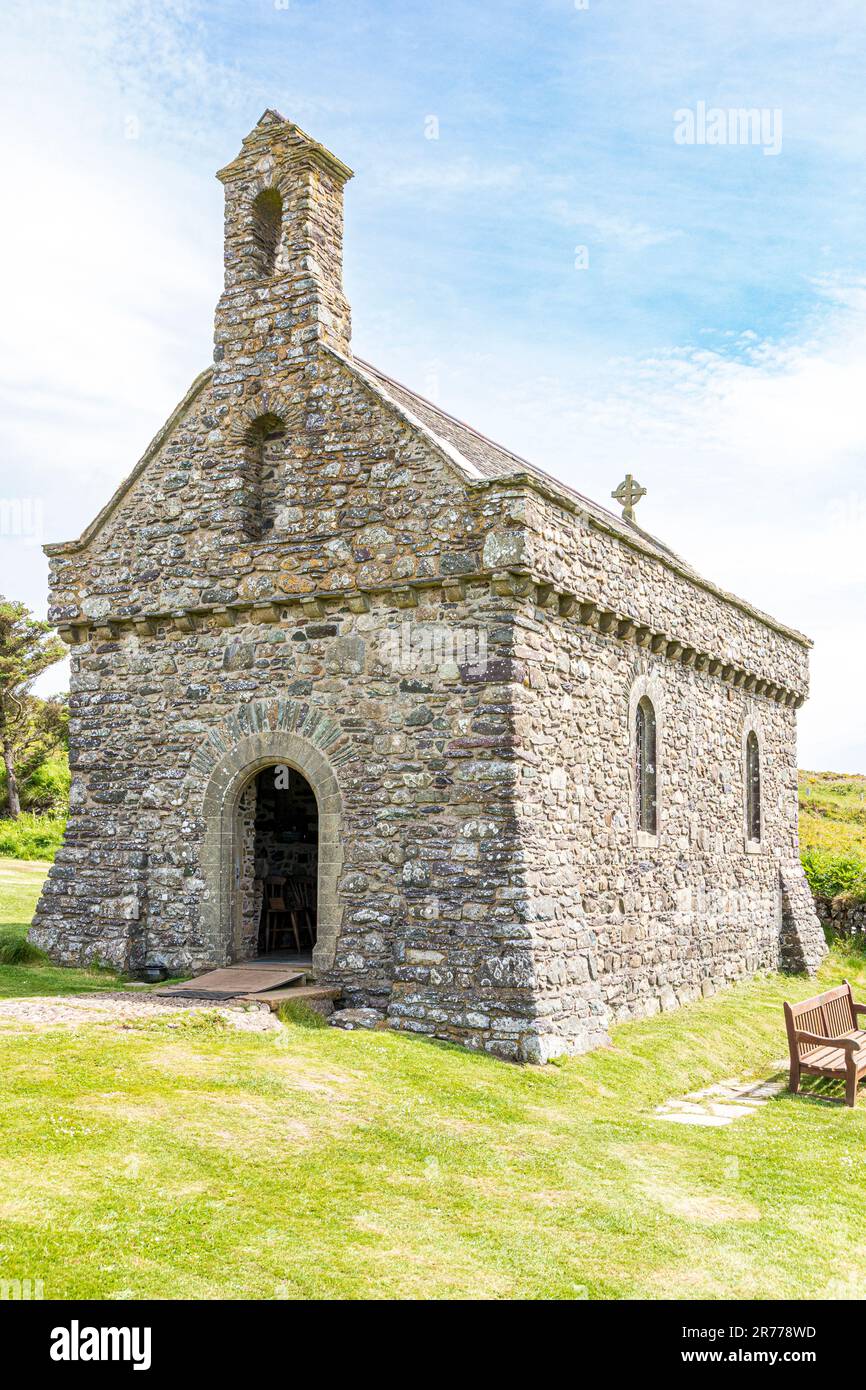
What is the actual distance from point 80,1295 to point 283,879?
11.0 meters

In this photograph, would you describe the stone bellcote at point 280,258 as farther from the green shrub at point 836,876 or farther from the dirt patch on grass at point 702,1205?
the green shrub at point 836,876

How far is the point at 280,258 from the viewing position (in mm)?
13711

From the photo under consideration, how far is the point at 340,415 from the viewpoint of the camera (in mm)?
12852

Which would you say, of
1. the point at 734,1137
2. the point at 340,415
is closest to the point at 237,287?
the point at 340,415

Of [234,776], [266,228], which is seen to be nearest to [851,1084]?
[234,776]

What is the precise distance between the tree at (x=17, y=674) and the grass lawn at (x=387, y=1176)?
85.5ft

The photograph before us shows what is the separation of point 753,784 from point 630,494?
5.86 metres

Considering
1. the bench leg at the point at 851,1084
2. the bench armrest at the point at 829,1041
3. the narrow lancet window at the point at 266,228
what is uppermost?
the narrow lancet window at the point at 266,228

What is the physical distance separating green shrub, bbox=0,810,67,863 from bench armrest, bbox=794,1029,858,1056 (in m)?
19.7

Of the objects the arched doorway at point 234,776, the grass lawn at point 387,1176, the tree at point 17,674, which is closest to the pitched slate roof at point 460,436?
the arched doorway at point 234,776

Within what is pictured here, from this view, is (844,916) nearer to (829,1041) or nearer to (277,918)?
(277,918)

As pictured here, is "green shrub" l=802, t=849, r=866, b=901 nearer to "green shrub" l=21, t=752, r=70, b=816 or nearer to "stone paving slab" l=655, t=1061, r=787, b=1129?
"stone paving slab" l=655, t=1061, r=787, b=1129

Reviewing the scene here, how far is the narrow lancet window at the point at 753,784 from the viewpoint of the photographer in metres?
19.3
